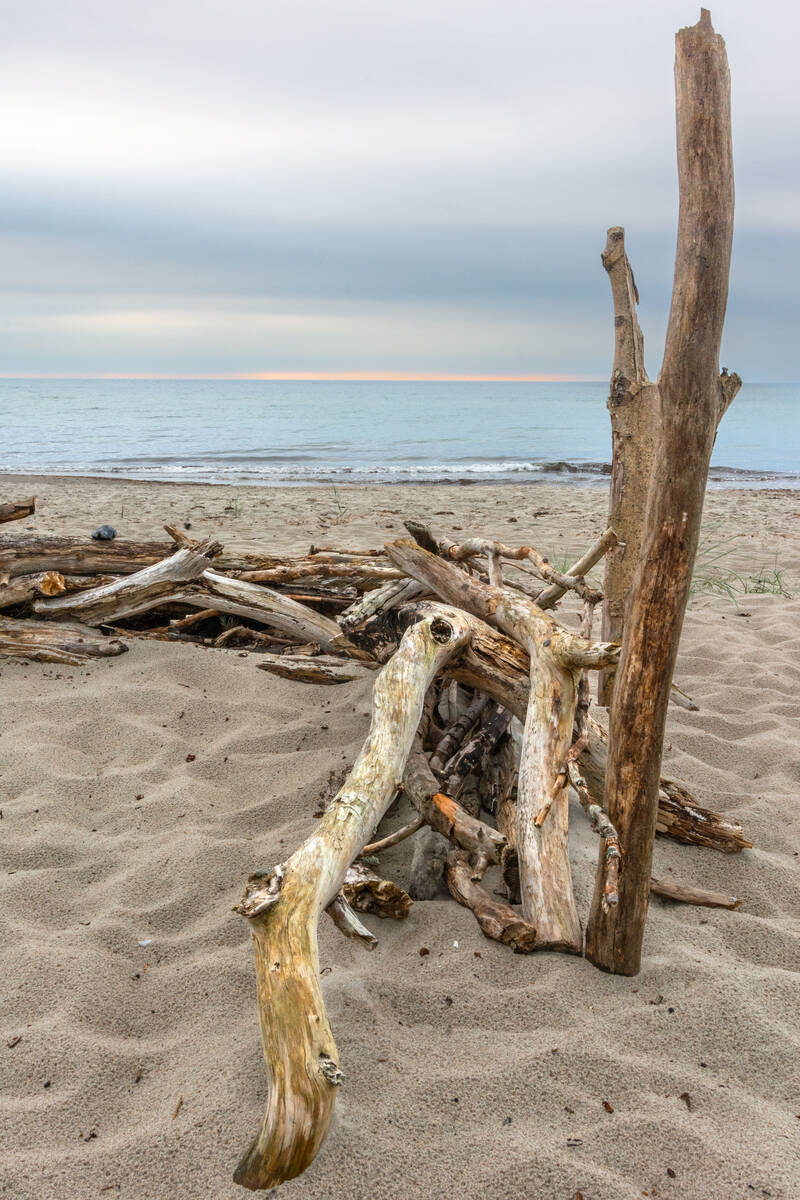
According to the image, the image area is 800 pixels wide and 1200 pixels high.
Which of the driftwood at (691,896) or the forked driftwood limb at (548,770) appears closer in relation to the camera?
the forked driftwood limb at (548,770)

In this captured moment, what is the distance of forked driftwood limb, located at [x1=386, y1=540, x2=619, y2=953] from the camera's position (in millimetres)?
2348

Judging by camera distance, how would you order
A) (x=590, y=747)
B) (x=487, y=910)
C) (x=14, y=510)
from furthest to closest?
(x=14, y=510) → (x=590, y=747) → (x=487, y=910)

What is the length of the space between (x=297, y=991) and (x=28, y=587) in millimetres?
Answer: 3532

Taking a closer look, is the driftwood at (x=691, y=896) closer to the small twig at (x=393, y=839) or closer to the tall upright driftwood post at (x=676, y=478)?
the tall upright driftwood post at (x=676, y=478)

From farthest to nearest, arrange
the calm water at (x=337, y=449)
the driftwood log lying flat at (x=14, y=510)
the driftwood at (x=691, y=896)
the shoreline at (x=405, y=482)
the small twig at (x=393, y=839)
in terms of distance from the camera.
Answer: the calm water at (x=337, y=449) < the shoreline at (x=405, y=482) < the driftwood log lying flat at (x=14, y=510) < the small twig at (x=393, y=839) < the driftwood at (x=691, y=896)

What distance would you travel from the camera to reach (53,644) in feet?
14.8

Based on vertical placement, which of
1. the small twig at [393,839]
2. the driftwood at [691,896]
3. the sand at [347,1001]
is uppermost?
the small twig at [393,839]

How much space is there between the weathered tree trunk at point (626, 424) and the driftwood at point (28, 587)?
302cm

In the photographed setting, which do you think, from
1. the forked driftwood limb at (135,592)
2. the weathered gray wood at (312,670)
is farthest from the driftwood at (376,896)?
the forked driftwood limb at (135,592)

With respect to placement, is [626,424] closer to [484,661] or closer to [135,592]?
[484,661]

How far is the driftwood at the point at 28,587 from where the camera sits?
178 inches

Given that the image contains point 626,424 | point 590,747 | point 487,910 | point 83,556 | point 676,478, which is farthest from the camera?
point 83,556

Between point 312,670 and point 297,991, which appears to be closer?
point 297,991

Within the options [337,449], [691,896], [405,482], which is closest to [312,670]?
[691,896]
